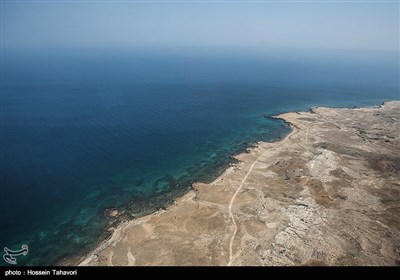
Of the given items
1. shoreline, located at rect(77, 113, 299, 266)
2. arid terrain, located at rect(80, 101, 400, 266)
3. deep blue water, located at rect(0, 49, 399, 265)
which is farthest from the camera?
deep blue water, located at rect(0, 49, 399, 265)

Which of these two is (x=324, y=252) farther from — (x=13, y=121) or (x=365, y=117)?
(x=13, y=121)

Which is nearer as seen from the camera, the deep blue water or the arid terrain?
the arid terrain

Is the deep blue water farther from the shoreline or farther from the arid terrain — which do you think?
the arid terrain

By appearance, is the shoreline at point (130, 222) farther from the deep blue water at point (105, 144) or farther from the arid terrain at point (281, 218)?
the deep blue water at point (105, 144)

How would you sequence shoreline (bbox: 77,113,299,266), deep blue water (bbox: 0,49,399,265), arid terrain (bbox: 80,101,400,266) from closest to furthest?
shoreline (bbox: 77,113,299,266)
arid terrain (bbox: 80,101,400,266)
deep blue water (bbox: 0,49,399,265)

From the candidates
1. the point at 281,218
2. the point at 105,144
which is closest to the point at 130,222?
the point at 281,218

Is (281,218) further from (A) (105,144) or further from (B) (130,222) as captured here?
(A) (105,144)

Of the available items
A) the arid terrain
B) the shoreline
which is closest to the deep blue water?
the shoreline
